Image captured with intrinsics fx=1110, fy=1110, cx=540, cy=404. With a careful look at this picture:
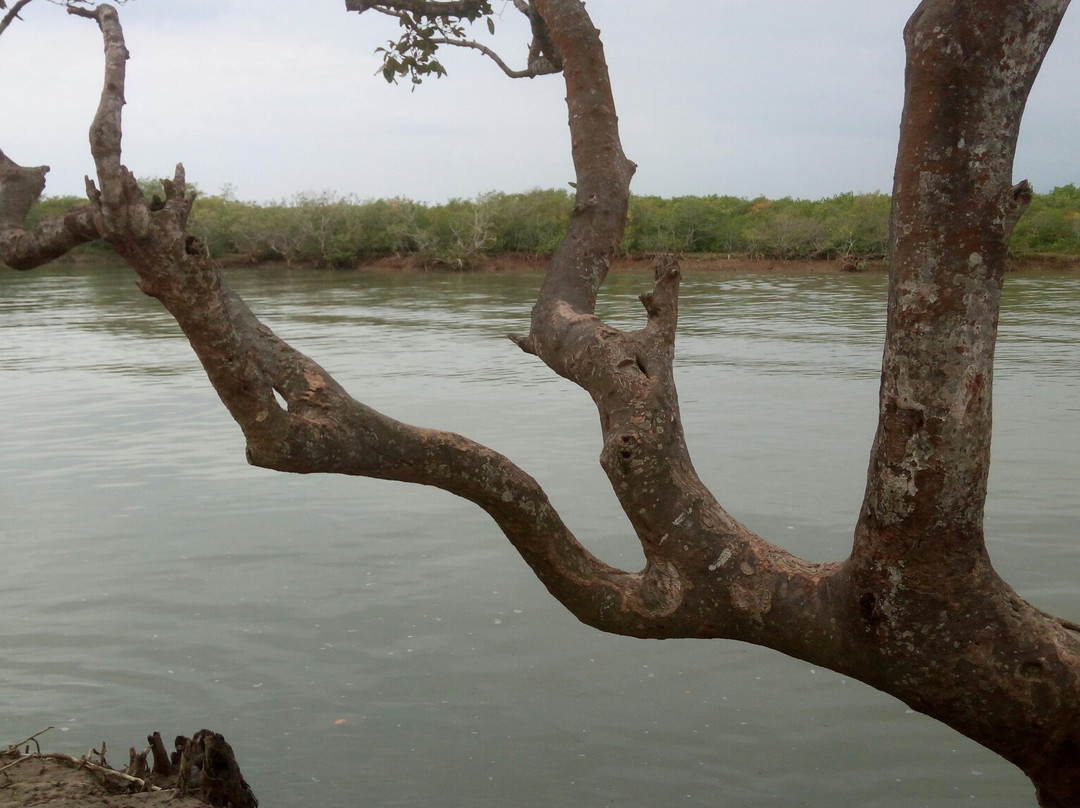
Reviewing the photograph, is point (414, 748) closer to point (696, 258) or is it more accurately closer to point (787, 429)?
point (787, 429)

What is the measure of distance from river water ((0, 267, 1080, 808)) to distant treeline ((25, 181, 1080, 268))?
33.5 metres

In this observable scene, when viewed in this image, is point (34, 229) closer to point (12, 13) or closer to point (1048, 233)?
point (12, 13)

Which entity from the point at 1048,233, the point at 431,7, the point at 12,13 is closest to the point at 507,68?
the point at 431,7

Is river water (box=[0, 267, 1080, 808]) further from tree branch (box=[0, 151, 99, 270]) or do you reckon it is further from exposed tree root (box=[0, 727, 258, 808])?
tree branch (box=[0, 151, 99, 270])

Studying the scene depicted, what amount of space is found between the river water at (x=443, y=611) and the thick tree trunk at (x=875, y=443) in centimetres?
185

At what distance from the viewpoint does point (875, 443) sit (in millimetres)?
2814

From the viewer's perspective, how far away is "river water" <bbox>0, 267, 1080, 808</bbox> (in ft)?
16.2

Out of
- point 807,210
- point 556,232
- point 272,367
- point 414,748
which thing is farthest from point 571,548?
point 807,210

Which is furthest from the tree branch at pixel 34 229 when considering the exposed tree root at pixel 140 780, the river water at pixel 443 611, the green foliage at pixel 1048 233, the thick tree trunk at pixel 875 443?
the green foliage at pixel 1048 233

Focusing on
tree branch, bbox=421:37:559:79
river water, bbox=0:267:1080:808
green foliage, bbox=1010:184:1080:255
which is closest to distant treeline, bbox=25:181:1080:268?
green foliage, bbox=1010:184:1080:255

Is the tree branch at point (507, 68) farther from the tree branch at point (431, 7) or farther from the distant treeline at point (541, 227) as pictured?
the distant treeline at point (541, 227)

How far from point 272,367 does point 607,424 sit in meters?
0.96

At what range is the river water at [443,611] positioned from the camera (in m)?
4.94

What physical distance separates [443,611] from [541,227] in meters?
49.3
